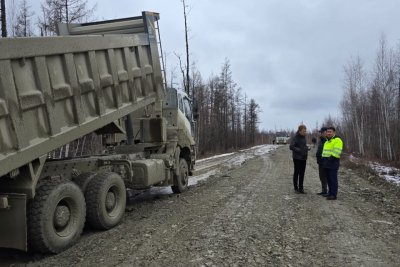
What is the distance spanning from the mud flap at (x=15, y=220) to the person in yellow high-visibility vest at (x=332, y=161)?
729 centimetres

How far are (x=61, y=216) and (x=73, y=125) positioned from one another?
140cm

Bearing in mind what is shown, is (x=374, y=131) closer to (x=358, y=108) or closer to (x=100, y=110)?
(x=358, y=108)

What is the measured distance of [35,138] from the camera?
18.1ft

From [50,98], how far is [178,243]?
2774 mm

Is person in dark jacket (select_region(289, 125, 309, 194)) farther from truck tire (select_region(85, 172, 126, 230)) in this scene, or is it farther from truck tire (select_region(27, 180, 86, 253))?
truck tire (select_region(27, 180, 86, 253))

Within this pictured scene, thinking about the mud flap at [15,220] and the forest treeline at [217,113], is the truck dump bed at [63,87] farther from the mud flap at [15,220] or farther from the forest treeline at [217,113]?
the forest treeline at [217,113]

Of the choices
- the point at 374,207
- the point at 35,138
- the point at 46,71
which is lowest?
the point at 374,207

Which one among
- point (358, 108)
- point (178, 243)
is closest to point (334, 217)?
point (178, 243)

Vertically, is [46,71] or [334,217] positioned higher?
[46,71]

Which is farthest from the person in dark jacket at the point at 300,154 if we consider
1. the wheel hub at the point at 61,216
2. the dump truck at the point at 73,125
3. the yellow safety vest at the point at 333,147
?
the wheel hub at the point at 61,216

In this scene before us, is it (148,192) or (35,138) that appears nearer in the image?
(35,138)

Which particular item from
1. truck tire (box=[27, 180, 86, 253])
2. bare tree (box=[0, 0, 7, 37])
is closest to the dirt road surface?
truck tire (box=[27, 180, 86, 253])

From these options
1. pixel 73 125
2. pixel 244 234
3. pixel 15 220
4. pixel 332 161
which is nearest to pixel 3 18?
pixel 73 125

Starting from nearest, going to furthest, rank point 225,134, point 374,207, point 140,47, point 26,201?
point 26,201
point 140,47
point 374,207
point 225,134
